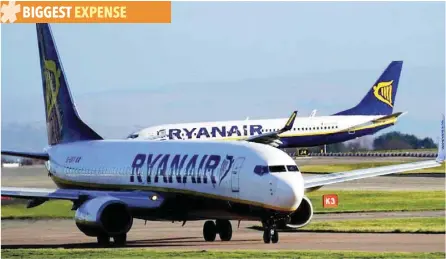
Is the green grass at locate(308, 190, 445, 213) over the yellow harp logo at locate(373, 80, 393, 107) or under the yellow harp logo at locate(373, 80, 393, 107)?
under

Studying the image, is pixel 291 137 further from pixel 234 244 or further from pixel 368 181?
pixel 234 244

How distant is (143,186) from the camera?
149 ft

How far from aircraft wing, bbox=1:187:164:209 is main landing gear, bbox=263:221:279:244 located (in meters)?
5.05

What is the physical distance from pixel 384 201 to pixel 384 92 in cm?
6182

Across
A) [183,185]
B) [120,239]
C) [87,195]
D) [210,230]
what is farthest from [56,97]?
[120,239]

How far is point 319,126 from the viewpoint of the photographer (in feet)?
378

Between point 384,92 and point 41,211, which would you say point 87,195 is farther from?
point 384,92

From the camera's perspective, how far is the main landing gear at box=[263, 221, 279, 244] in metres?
40.2

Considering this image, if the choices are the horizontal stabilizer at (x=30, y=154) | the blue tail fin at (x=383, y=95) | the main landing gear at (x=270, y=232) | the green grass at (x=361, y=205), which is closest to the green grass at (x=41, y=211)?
the green grass at (x=361, y=205)

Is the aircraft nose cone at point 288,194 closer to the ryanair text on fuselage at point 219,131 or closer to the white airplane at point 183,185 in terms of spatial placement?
the white airplane at point 183,185

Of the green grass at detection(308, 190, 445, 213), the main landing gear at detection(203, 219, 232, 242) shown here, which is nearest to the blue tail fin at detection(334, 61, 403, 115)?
the green grass at detection(308, 190, 445, 213)

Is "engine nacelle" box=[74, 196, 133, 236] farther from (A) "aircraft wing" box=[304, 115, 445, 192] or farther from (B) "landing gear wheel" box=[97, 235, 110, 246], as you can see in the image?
(A) "aircraft wing" box=[304, 115, 445, 192]

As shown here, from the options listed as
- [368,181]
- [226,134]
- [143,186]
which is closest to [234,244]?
[143,186]

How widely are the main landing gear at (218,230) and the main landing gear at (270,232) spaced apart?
3.64 m
